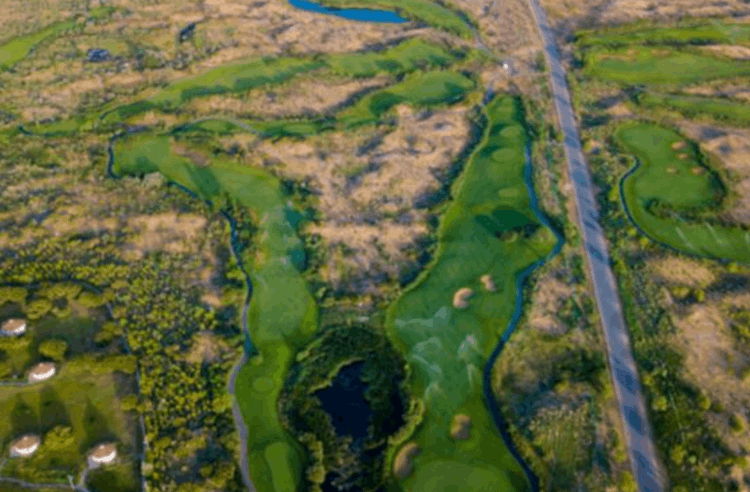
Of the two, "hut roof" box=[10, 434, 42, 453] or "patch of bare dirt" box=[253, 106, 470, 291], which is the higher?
"patch of bare dirt" box=[253, 106, 470, 291]

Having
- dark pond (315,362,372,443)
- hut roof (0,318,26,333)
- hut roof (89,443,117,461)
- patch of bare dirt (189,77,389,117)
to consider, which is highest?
patch of bare dirt (189,77,389,117)

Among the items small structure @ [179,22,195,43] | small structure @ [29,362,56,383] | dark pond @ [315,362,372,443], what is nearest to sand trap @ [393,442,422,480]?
dark pond @ [315,362,372,443]

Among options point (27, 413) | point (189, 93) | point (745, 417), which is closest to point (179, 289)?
point (27, 413)

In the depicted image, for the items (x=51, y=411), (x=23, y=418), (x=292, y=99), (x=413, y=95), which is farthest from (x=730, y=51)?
(x=23, y=418)

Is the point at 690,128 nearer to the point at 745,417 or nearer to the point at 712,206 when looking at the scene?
the point at 712,206

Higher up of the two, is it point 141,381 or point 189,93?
point 189,93

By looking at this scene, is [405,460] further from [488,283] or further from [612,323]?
[612,323]

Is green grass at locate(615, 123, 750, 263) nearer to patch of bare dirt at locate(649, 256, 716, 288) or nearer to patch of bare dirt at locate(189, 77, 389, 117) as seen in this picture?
patch of bare dirt at locate(649, 256, 716, 288)

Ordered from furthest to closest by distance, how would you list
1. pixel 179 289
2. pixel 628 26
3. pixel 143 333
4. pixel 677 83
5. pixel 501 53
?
pixel 628 26 < pixel 501 53 < pixel 677 83 < pixel 179 289 < pixel 143 333
